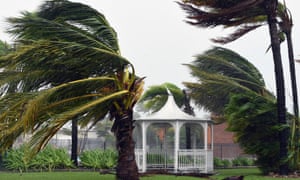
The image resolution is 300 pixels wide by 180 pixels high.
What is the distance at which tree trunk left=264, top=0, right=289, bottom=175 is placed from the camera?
57.8ft

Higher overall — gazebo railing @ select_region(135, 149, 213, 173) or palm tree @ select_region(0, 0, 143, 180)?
palm tree @ select_region(0, 0, 143, 180)

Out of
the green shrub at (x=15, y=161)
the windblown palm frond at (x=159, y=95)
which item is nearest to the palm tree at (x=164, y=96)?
the windblown palm frond at (x=159, y=95)

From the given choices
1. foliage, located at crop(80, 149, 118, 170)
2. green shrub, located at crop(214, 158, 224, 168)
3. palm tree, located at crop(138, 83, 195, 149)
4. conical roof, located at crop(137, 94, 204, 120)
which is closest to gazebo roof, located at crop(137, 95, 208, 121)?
conical roof, located at crop(137, 94, 204, 120)

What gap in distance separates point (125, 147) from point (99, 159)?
9727mm

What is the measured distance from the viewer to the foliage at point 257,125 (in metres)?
18.2

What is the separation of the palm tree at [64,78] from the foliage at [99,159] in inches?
344

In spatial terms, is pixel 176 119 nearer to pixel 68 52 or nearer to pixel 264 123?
pixel 264 123

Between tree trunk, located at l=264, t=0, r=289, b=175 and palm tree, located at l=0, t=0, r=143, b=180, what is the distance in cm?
668

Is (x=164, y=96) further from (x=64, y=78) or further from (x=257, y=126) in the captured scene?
(x=64, y=78)

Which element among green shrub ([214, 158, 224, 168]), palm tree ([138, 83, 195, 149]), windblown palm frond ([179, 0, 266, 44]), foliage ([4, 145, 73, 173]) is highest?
windblown palm frond ([179, 0, 266, 44])

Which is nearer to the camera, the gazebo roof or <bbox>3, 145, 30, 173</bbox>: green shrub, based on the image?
the gazebo roof

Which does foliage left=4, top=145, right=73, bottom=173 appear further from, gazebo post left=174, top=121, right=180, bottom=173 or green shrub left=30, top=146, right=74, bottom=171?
gazebo post left=174, top=121, right=180, bottom=173

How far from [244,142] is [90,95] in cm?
869

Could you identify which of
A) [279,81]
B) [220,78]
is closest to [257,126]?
[279,81]
